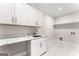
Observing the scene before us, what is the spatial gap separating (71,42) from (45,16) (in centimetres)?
252

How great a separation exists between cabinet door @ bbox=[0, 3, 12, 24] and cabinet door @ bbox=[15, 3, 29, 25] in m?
0.25

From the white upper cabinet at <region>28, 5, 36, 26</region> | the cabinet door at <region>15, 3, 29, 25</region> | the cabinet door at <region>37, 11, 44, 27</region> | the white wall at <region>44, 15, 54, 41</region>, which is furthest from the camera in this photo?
the white wall at <region>44, 15, 54, 41</region>

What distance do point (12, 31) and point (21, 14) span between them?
1.96 feet

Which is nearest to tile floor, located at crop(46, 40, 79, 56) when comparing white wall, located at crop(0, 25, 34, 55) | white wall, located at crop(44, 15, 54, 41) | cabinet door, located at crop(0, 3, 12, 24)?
white wall, located at crop(44, 15, 54, 41)

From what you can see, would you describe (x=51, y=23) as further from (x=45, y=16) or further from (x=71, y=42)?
(x=71, y=42)

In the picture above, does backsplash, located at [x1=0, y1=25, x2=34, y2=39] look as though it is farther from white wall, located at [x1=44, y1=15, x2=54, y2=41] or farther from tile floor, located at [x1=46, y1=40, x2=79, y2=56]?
tile floor, located at [x1=46, y1=40, x2=79, y2=56]

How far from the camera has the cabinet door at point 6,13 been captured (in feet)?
5.64

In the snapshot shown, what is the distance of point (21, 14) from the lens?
2.38 meters

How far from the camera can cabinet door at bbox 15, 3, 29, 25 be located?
7.15ft

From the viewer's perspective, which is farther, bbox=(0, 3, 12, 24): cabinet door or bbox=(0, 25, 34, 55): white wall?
bbox=(0, 25, 34, 55): white wall

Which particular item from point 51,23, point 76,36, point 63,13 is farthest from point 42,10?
point 76,36

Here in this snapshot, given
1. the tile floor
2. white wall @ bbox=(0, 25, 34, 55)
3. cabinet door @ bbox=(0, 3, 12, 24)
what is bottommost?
the tile floor

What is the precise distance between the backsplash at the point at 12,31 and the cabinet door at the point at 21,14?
288mm

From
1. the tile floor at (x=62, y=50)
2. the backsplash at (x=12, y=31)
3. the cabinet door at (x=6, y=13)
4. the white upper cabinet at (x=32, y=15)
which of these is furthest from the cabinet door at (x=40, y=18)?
the cabinet door at (x=6, y=13)
